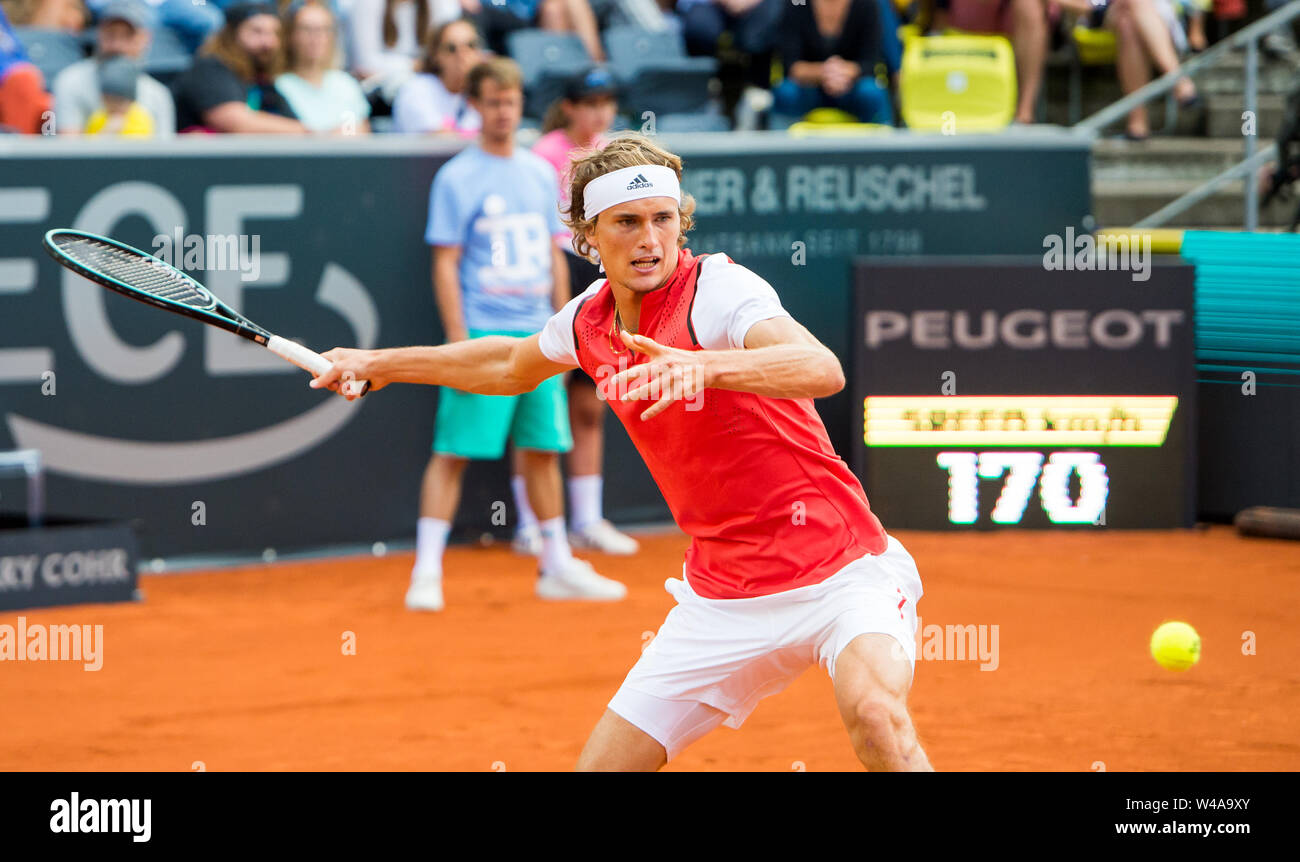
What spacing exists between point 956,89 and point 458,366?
727cm

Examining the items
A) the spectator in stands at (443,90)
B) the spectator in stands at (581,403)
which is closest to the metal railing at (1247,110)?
the spectator in stands at (581,403)

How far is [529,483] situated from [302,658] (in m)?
1.41

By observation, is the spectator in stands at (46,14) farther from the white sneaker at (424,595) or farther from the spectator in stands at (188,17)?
the white sneaker at (424,595)

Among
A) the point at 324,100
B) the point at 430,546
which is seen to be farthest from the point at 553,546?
the point at 324,100

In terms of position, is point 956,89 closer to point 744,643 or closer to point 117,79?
point 117,79

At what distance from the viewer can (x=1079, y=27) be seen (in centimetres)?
1228

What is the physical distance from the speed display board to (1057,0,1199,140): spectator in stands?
9.58 ft

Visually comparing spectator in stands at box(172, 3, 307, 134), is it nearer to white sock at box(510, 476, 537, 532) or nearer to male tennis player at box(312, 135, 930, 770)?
white sock at box(510, 476, 537, 532)

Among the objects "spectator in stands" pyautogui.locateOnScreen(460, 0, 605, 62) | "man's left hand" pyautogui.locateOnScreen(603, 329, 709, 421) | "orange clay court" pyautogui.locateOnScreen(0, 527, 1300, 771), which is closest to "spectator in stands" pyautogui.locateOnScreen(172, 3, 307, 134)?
"spectator in stands" pyautogui.locateOnScreen(460, 0, 605, 62)

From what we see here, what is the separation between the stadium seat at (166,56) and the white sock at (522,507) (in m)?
2.90

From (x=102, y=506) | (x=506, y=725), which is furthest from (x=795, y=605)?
(x=102, y=506)

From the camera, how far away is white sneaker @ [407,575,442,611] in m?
7.52

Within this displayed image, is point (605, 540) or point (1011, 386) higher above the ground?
point (1011, 386)

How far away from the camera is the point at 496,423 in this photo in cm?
764
